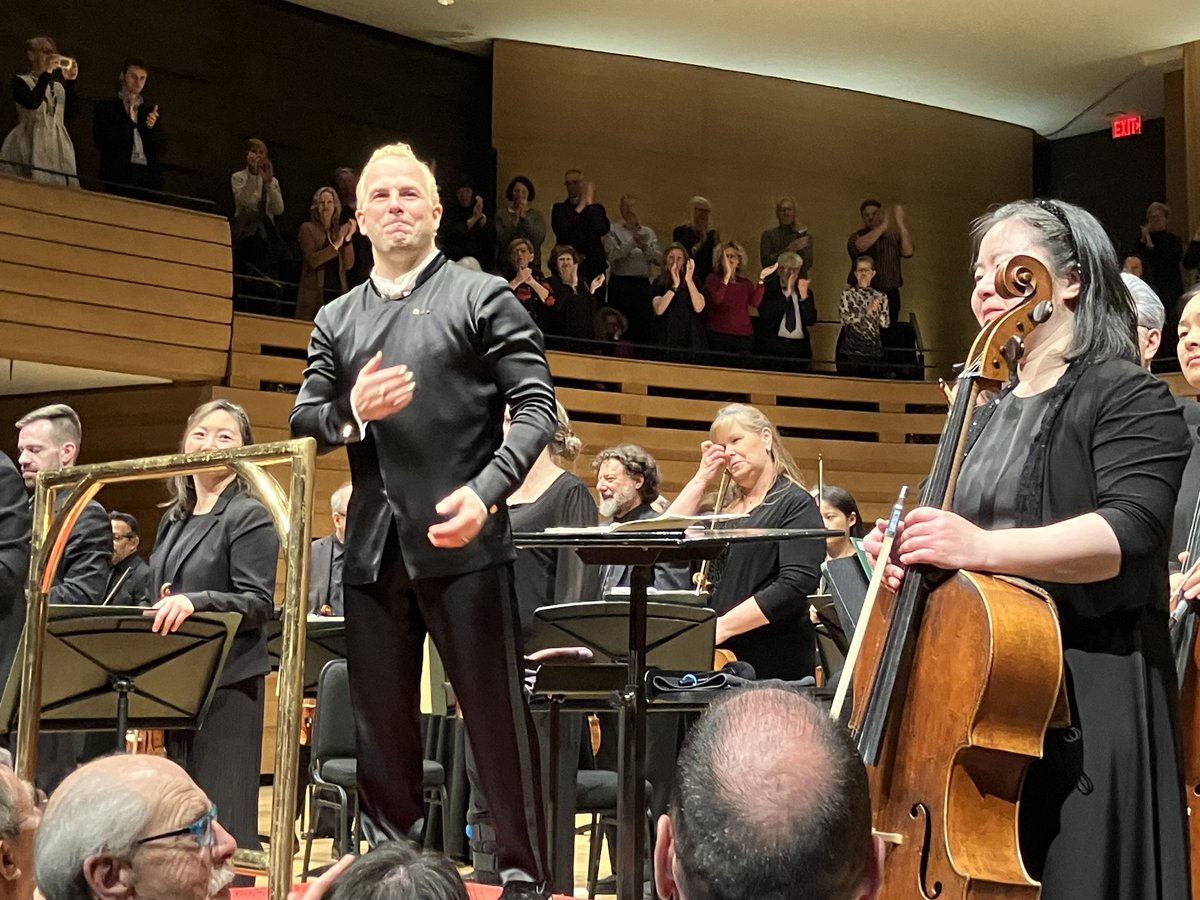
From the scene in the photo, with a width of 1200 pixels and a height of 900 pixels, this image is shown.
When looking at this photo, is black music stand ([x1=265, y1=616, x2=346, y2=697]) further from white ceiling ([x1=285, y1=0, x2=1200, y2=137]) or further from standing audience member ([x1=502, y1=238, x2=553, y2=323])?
white ceiling ([x1=285, y1=0, x2=1200, y2=137])

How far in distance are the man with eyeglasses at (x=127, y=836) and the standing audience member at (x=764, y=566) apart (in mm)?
2903

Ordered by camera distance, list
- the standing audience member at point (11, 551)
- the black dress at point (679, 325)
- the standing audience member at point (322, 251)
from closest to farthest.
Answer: the standing audience member at point (11, 551)
the standing audience member at point (322, 251)
the black dress at point (679, 325)

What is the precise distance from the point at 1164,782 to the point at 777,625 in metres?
2.70

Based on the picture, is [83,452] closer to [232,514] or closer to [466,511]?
[232,514]

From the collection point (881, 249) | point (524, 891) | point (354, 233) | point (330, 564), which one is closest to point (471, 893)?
point (524, 891)

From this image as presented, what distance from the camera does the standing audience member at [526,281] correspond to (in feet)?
40.2

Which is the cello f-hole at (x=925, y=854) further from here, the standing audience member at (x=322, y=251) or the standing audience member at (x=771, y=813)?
the standing audience member at (x=322, y=251)

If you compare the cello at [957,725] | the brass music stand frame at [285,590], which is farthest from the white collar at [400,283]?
the cello at [957,725]

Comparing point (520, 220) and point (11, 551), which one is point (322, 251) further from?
point (11, 551)

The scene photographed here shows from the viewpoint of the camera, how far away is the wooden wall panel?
47.7ft

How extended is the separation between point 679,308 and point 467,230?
6.53 ft

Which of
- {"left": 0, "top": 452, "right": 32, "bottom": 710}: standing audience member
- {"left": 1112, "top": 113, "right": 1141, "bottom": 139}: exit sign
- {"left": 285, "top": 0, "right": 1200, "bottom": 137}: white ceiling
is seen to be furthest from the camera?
{"left": 1112, "top": 113, "right": 1141, "bottom": 139}: exit sign

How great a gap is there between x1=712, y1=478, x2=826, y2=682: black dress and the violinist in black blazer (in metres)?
1.45

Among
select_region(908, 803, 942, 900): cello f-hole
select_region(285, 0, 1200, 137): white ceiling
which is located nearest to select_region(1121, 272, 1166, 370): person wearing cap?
select_region(908, 803, 942, 900): cello f-hole
